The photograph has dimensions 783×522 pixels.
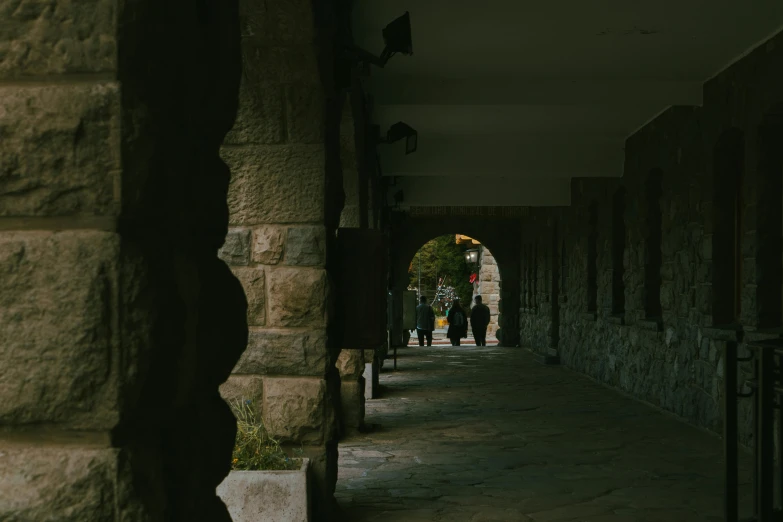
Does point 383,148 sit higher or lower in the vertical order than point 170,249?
higher

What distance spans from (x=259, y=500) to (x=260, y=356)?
2.23 ft

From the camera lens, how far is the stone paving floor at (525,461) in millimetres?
4988

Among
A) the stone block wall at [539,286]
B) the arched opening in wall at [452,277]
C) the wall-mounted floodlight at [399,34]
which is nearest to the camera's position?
the wall-mounted floodlight at [399,34]

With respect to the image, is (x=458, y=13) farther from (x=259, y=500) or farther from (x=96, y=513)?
(x=96, y=513)

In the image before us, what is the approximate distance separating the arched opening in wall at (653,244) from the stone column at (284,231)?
6.51 metres

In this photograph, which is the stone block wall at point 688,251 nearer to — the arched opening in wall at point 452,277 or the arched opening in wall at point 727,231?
the arched opening in wall at point 727,231

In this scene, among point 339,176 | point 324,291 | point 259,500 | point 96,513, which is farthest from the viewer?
point 339,176

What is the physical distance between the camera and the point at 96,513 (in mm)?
1478

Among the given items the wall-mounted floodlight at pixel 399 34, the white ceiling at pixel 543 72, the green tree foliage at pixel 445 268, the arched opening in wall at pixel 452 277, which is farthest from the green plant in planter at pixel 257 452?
the green tree foliage at pixel 445 268

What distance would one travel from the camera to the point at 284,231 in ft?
14.4

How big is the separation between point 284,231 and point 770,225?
4.21 meters

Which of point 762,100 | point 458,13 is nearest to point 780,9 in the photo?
point 762,100

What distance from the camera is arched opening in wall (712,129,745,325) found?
7.93m

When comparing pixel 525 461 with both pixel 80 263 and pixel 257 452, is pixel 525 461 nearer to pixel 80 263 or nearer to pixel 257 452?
pixel 257 452
